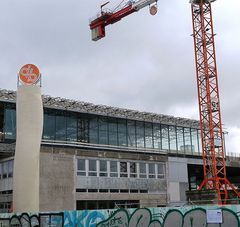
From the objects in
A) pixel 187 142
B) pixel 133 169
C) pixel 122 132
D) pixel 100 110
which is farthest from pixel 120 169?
pixel 187 142

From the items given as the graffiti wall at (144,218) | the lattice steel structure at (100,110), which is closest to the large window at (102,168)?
the lattice steel structure at (100,110)

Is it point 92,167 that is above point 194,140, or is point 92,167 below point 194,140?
below

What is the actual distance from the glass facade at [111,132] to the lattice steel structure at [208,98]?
491 centimetres

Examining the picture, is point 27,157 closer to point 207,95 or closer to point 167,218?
point 167,218

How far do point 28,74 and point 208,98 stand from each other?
2818 cm

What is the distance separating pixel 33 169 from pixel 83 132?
17067 millimetres

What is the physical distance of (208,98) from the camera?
59.9 metres

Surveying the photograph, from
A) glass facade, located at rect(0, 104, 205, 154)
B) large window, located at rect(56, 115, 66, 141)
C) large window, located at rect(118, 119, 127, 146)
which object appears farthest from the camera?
large window, located at rect(118, 119, 127, 146)

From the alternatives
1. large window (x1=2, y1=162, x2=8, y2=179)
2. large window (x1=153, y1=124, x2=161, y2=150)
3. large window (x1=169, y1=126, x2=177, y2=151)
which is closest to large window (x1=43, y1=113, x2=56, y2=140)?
large window (x1=2, y1=162, x2=8, y2=179)

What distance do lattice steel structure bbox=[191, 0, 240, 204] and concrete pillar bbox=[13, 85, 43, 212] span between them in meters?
26.8

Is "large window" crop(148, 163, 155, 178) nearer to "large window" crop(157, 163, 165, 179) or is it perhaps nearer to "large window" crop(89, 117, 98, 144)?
"large window" crop(157, 163, 165, 179)

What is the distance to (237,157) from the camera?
7081 cm

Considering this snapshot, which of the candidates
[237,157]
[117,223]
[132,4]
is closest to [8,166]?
[117,223]

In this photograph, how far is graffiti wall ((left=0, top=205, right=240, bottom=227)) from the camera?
20.1 meters
